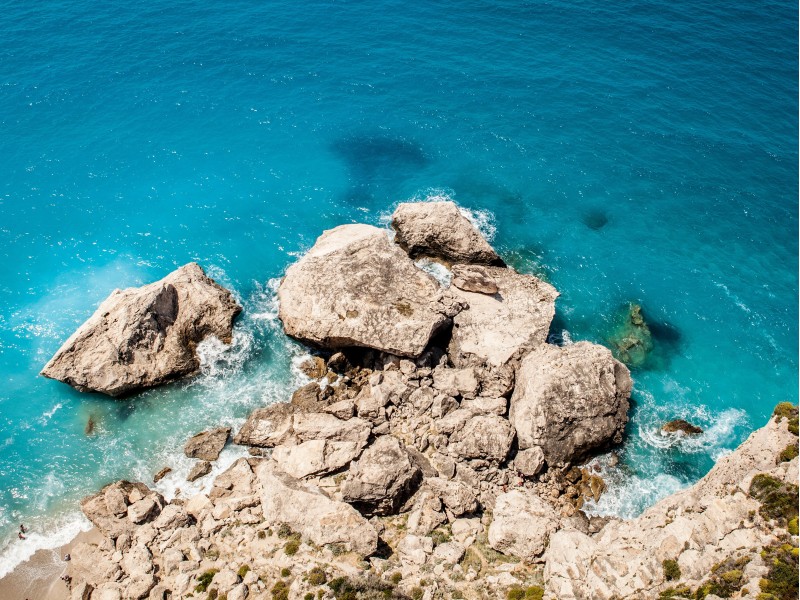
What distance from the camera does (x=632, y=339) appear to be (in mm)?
55312

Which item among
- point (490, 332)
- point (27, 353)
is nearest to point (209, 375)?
point (27, 353)

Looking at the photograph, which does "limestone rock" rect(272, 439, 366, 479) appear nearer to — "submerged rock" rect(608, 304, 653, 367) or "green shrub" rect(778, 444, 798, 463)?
"green shrub" rect(778, 444, 798, 463)

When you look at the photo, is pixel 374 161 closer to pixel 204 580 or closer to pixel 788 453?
pixel 204 580

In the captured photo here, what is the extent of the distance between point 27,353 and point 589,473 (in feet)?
168

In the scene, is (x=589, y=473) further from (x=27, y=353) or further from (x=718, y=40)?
(x=718, y=40)

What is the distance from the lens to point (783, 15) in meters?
95.2

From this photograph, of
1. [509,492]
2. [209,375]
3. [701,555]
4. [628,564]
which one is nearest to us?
[701,555]

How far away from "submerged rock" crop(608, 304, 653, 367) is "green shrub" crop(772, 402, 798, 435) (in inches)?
773

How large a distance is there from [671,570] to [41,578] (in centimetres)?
4034

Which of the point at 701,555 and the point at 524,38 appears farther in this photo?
the point at 524,38

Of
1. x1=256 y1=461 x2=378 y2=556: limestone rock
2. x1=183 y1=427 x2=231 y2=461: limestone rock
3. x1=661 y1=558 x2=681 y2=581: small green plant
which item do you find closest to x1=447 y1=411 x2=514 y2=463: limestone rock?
x1=256 y1=461 x2=378 y2=556: limestone rock

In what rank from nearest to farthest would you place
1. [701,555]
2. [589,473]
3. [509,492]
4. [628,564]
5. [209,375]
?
[701,555], [628,564], [509,492], [589,473], [209,375]

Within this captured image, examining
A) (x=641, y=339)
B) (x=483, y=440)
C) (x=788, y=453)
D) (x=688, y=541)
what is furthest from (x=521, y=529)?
(x=641, y=339)

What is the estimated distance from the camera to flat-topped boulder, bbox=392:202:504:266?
188 feet
